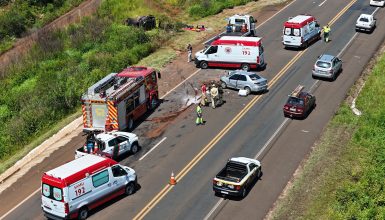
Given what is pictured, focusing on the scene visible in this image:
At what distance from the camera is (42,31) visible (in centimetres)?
6731

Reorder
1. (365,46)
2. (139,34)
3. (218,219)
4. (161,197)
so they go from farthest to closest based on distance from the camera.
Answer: (139,34) → (365,46) → (161,197) → (218,219)

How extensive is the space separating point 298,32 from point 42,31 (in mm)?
31689

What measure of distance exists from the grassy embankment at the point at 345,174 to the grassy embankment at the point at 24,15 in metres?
45.4

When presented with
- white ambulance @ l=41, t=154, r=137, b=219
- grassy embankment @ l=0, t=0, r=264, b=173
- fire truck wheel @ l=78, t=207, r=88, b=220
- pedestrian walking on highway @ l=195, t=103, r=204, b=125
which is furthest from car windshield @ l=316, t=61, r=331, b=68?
fire truck wheel @ l=78, t=207, r=88, b=220

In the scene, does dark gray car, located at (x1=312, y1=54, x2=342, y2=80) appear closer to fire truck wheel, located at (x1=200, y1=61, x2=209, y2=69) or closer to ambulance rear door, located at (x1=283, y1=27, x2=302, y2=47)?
ambulance rear door, located at (x1=283, y1=27, x2=302, y2=47)

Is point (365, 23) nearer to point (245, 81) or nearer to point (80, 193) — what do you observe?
point (245, 81)

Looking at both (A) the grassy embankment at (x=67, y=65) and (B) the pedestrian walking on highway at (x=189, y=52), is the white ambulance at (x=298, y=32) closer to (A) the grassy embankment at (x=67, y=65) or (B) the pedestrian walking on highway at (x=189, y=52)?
(B) the pedestrian walking on highway at (x=189, y=52)

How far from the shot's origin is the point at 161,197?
30.5 m

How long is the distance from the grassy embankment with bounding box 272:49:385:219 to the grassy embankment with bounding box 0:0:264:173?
19.7 m

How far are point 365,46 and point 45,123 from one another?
105ft

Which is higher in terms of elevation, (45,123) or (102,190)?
(102,190)

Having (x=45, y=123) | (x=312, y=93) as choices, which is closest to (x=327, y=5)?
(x=312, y=93)

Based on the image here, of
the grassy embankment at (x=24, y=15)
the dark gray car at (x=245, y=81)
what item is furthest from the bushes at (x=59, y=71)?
the dark gray car at (x=245, y=81)

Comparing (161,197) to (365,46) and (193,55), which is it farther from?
(365,46)
